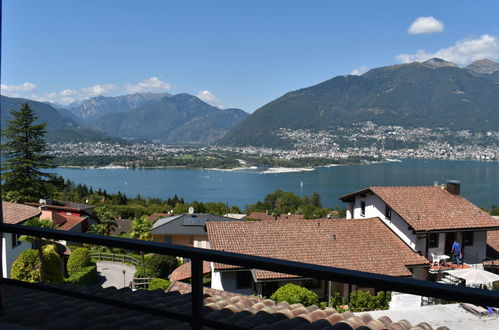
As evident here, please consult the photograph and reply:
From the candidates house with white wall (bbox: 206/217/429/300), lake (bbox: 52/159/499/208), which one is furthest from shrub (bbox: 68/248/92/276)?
lake (bbox: 52/159/499/208)

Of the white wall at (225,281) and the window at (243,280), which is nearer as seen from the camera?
the white wall at (225,281)

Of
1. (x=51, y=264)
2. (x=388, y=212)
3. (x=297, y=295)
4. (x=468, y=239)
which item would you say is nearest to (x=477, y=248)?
(x=468, y=239)

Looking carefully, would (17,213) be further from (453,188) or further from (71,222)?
(71,222)

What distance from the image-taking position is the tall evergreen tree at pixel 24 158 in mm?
28922

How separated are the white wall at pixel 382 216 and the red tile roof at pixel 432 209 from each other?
1.05ft

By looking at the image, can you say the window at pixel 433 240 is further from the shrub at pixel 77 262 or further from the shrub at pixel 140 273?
the shrub at pixel 77 262

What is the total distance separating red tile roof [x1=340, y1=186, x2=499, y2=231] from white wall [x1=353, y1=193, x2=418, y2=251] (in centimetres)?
32

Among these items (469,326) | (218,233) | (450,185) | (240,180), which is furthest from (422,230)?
(240,180)

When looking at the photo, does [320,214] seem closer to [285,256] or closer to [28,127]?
[28,127]

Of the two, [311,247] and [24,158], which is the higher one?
[24,158]

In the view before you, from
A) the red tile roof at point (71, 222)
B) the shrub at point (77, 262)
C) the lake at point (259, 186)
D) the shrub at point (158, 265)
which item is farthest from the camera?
the lake at point (259, 186)

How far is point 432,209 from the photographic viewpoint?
14031mm

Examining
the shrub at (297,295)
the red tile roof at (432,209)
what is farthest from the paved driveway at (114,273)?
the red tile roof at (432,209)

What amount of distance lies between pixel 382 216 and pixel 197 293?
46.4 feet
